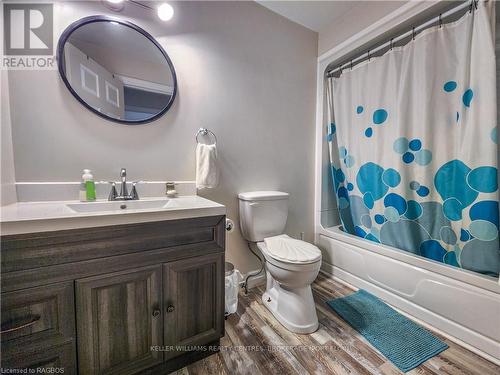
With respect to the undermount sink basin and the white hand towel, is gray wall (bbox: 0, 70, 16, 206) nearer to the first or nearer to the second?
the undermount sink basin

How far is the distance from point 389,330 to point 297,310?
59cm

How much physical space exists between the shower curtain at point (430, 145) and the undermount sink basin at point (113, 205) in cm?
162

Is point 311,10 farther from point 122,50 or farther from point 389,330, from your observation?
point 389,330

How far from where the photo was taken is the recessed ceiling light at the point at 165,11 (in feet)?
4.27

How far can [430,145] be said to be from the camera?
1407mm

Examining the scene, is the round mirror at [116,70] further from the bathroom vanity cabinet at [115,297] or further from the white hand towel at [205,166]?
the bathroom vanity cabinet at [115,297]

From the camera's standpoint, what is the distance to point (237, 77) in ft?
5.41

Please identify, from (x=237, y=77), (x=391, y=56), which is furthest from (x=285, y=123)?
(x=391, y=56)

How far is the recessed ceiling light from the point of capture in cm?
130

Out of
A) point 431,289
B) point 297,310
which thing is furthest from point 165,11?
point 431,289

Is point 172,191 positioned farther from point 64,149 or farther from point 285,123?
point 285,123

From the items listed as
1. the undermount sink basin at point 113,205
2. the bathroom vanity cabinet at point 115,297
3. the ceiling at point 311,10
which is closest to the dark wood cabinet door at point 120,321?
the bathroom vanity cabinet at point 115,297

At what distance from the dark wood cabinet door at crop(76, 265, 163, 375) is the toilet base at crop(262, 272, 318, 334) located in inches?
29.9

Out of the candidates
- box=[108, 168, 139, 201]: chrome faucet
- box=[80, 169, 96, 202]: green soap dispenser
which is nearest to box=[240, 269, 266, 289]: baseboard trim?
box=[108, 168, 139, 201]: chrome faucet
